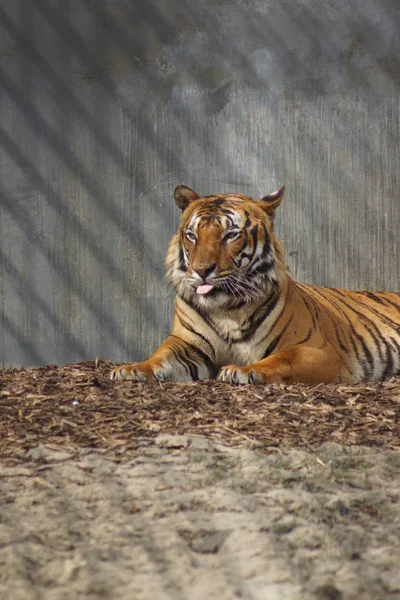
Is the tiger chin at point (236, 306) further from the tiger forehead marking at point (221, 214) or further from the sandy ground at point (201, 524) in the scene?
the sandy ground at point (201, 524)

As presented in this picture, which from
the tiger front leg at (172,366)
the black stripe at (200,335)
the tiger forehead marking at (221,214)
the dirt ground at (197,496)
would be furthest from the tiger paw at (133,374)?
the tiger forehead marking at (221,214)

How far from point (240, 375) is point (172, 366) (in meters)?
0.47

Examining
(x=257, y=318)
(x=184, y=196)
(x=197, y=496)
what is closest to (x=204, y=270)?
(x=257, y=318)

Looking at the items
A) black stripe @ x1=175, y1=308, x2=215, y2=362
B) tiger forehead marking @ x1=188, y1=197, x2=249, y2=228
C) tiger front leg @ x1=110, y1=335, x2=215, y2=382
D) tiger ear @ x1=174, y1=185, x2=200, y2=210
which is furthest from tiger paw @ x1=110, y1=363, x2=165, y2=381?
tiger ear @ x1=174, y1=185, x2=200, y2=210

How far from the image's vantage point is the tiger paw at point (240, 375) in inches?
175

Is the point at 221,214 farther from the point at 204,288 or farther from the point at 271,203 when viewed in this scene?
the point at 204,288

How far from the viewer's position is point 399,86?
232 inches

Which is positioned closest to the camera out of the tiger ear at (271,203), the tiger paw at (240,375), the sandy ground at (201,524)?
the sandy ground at (201,524)

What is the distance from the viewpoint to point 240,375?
4.46m

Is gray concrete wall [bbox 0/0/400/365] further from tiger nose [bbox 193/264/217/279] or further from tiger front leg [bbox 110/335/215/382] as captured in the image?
tiger nose [bbox 193/264/217/279]

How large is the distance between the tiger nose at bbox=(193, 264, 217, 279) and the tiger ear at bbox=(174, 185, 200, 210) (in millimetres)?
658

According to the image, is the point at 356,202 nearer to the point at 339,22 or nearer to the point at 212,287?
the point at 339,22

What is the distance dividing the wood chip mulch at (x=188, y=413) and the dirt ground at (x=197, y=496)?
1 cm

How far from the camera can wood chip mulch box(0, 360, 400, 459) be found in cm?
342
